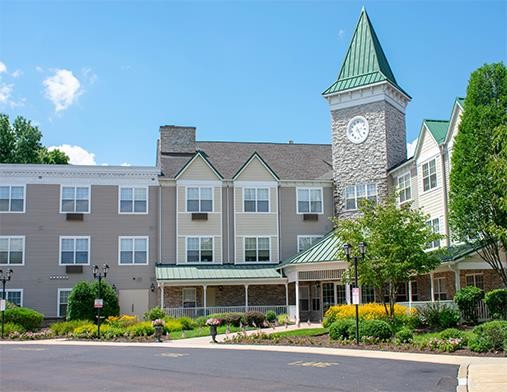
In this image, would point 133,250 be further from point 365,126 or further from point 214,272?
point 365,126

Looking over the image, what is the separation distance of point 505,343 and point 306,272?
62.4 ft

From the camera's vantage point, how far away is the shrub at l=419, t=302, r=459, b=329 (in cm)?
2717

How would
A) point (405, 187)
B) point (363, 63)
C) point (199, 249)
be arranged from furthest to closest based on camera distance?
point (363, 63) < point (199, 249) < point (405, 187)

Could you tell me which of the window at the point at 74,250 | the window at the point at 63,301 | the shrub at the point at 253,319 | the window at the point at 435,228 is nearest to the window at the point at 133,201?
the window at the point at 74,250

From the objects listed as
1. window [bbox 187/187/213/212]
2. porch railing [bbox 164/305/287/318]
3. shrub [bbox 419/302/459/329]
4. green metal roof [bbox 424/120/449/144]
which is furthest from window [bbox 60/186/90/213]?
shrub [bbox 419/302/459/329]

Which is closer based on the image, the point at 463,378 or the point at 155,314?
the point at 463,378

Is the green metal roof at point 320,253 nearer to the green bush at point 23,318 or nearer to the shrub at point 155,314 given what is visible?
the shrub at point 155,314

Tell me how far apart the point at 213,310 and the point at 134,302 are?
510 cm

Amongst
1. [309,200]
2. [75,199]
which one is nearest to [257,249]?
[309,200]

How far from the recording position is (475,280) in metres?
32.1

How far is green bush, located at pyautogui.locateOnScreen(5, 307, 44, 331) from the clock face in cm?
2187

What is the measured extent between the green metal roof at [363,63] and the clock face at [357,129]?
2181 millimetres

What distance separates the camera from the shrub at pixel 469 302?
28.2 m

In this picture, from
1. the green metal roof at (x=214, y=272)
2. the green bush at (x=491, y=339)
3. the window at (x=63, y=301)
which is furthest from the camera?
the window at (x=63, y=301)
